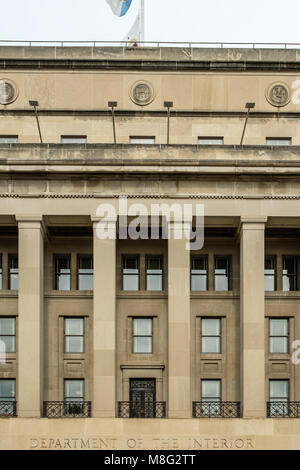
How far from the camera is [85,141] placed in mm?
47594

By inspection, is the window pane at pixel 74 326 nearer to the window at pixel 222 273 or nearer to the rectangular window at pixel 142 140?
the window at pixel 222 273

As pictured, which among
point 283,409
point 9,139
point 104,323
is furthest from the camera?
point 9,139

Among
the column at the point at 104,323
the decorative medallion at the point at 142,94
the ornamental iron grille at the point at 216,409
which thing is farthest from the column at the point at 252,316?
the decorative medallion at the point at 142,94

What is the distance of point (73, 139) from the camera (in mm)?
47625

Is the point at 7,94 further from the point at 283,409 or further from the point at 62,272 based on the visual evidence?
the point at 283,409

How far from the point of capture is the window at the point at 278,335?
149ft

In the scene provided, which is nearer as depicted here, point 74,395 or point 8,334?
point 74,395

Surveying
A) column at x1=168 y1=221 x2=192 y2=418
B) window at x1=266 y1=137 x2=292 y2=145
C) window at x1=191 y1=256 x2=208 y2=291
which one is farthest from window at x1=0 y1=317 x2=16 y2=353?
window at x1=266 y1=137 x2=292 y2=145

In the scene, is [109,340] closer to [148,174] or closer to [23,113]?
[148,174]

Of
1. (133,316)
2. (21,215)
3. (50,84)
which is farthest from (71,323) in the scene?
(50,84)

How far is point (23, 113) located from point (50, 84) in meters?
2.04
